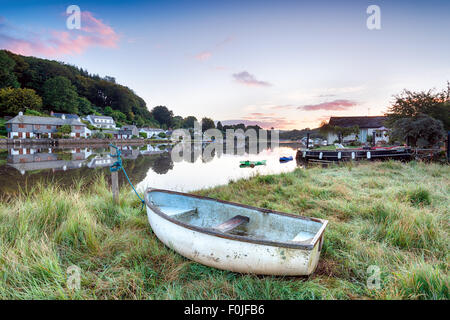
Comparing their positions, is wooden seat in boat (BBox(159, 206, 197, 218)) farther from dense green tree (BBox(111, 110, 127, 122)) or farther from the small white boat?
dense green tree (BBox(111, 110, 127, 122))

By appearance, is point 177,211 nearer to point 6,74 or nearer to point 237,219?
point 237,219

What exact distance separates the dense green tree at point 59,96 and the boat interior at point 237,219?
300 ft

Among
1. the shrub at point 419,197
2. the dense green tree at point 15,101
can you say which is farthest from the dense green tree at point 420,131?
the dense green tree at point 15,101

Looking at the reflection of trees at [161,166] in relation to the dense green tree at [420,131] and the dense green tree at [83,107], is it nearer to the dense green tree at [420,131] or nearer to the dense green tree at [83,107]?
the dense green tree at [420,131]

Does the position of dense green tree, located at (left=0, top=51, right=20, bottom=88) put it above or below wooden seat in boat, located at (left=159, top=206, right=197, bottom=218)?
above

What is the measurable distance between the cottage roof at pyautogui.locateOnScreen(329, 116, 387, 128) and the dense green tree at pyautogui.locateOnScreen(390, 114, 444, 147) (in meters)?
22.4

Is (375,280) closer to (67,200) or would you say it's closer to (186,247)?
(186,247)

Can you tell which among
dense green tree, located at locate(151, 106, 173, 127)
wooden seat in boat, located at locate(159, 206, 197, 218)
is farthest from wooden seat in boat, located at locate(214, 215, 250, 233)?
dense green tree, located at locate(151, 106, 173, 127)

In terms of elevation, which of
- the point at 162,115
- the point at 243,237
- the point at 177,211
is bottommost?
the point at 177,211

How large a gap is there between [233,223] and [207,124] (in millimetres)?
129740

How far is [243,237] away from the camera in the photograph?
267 centimetres

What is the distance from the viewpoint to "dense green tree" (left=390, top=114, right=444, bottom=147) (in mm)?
14952

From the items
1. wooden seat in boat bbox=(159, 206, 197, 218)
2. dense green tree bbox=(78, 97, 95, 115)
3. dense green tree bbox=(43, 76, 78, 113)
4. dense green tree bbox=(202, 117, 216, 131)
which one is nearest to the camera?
wooden seat in boat bbox=(159, 206, 197, 218)

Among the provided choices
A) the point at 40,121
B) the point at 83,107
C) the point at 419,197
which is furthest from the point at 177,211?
the point at 83,107
